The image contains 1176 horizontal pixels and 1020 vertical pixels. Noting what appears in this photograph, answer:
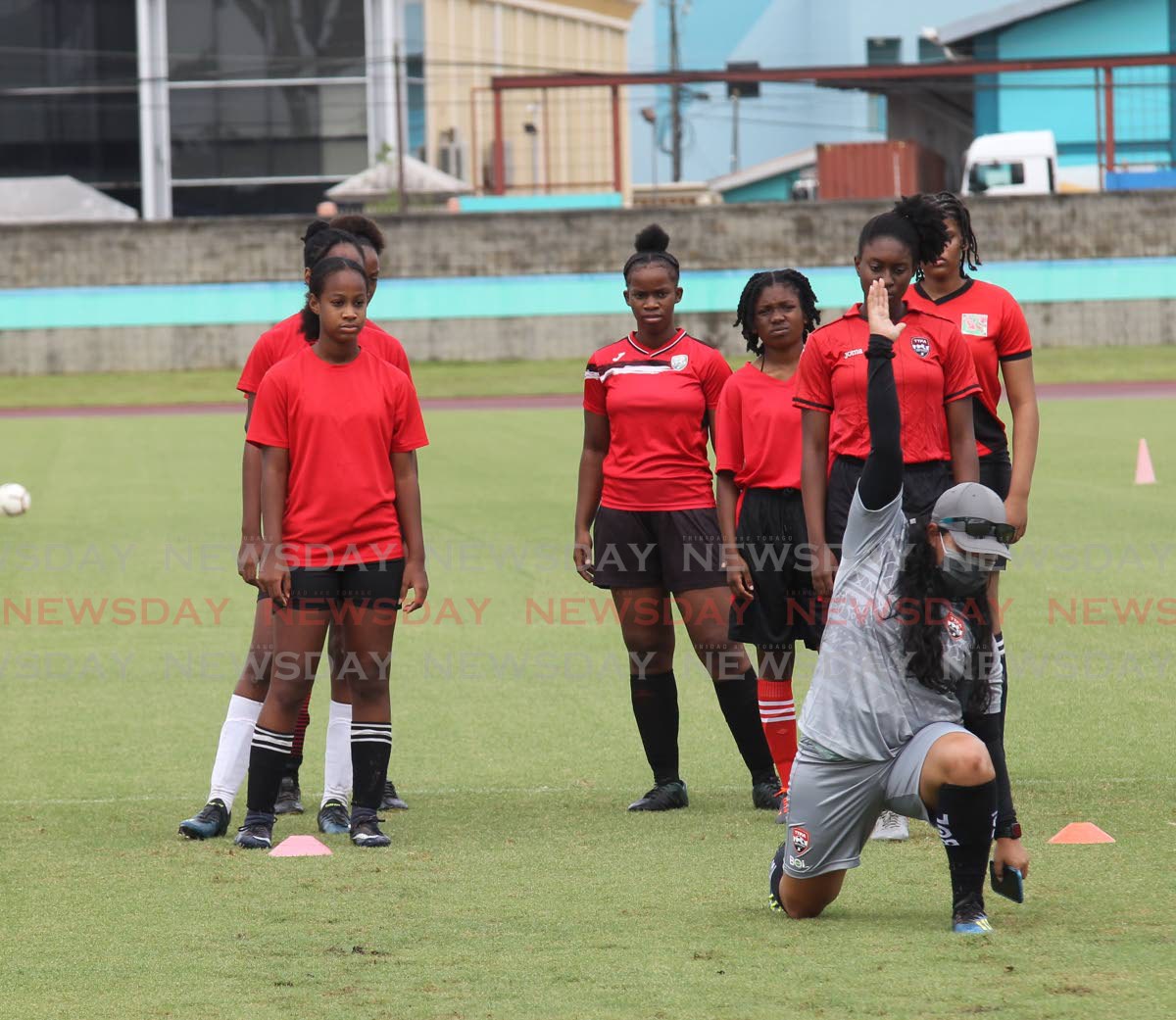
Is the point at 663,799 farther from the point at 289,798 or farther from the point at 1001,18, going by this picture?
the point at 1001,18

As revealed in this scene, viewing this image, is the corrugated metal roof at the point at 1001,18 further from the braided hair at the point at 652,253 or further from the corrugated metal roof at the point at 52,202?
the braided hair at the point at 652,253

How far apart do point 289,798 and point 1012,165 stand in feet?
126

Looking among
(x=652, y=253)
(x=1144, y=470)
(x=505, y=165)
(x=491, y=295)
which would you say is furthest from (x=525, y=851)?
(x=505, y=165)

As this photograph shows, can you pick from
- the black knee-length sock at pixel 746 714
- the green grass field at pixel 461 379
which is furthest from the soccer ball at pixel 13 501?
the green grass field at pixel 461 379

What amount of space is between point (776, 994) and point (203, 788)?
338 cm

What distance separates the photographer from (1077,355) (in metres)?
36.1

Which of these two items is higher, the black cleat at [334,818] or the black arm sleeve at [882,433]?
the black arm sleeve at [882,433]

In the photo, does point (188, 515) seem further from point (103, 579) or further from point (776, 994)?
point (776, 994)

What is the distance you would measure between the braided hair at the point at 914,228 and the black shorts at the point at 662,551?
1.48 meters

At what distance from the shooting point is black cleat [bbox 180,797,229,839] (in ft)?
20.9

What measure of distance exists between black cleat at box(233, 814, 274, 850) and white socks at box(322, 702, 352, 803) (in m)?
0.32

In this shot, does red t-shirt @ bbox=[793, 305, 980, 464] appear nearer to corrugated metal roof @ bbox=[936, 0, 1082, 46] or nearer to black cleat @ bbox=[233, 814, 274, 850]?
black cleat @ bbox=[233, 814, 274, 850]

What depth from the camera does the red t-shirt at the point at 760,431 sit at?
6.51 m

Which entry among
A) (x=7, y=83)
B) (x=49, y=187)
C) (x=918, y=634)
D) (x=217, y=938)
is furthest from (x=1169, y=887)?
(x=7, y=83)
